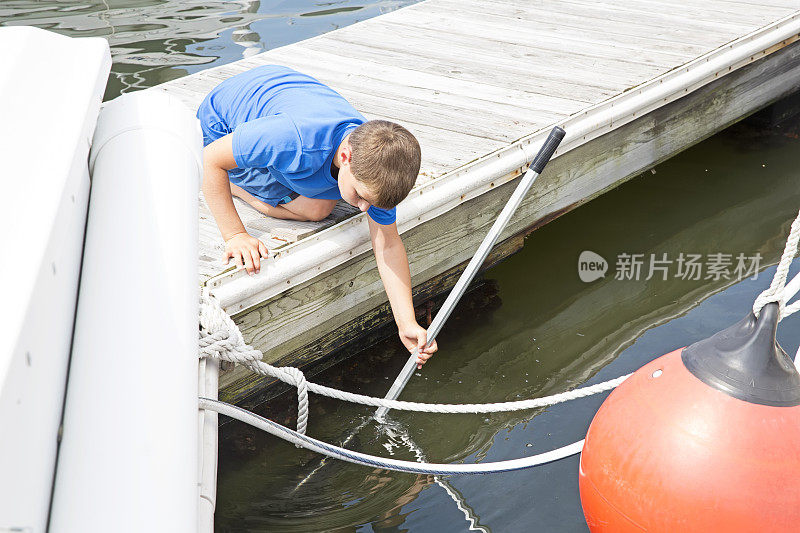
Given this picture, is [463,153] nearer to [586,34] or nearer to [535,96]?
[535,96]

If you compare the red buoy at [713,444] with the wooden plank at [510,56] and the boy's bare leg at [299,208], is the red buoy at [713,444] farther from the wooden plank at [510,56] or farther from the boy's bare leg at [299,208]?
the wooden plank at [510,56]

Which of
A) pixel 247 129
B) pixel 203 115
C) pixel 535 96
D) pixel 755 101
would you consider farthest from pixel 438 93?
pixel 755 101

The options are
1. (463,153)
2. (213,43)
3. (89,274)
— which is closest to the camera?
(89,274)

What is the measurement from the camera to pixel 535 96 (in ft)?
15.1

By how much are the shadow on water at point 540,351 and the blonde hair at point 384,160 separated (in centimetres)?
113

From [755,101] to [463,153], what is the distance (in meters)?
2.80

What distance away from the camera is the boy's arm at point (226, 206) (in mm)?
3025

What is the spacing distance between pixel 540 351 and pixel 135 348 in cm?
297

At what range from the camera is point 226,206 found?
3098 mm

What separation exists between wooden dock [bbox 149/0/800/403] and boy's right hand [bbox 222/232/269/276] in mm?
40

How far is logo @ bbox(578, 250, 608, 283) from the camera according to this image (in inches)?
181

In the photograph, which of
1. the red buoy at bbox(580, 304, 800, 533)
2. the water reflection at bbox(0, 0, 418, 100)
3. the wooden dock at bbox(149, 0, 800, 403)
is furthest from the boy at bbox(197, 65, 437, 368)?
the water reflection at bbox(0, 0, 418, 100)

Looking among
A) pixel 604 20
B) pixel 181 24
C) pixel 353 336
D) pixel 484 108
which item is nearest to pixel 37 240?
pixel 353 336

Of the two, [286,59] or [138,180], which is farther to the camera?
[286,59]
